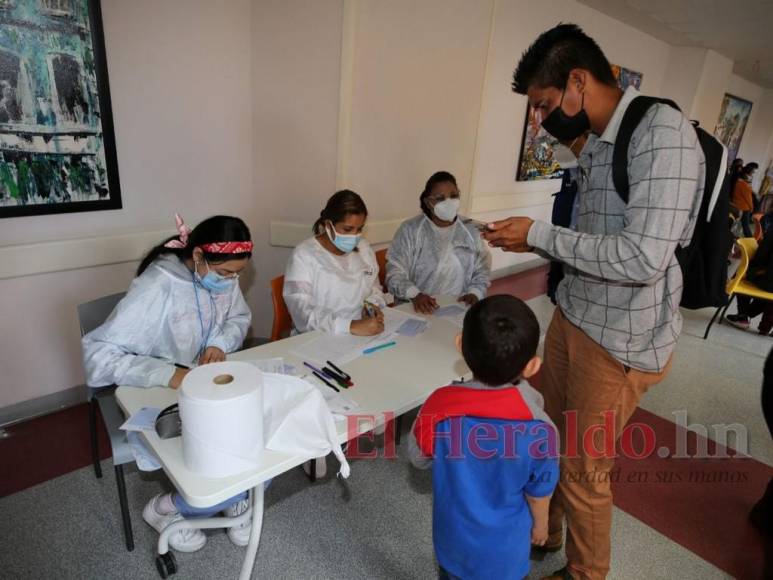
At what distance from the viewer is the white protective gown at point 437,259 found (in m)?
2.45

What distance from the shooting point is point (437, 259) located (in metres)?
2.45

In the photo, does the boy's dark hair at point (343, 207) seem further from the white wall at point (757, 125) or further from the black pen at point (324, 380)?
the white wall at point (757, 125)

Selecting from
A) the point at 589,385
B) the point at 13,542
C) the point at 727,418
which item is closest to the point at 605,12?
the point at 727,418

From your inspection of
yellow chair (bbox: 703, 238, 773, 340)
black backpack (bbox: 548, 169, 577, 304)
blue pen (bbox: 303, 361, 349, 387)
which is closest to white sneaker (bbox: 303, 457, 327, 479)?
blue pen (bbox: 303, 361, 349, 387)

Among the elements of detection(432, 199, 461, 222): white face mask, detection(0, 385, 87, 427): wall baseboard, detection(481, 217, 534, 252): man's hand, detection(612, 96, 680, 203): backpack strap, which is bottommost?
detection(0, 385, 87, 427): wall baseboard

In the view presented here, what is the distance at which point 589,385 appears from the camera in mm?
1342

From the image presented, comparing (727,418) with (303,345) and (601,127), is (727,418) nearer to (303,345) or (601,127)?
(601,127)

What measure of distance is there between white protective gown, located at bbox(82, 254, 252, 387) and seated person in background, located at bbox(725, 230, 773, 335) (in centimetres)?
409

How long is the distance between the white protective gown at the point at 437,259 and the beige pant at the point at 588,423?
1.00 metres

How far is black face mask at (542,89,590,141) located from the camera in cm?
122

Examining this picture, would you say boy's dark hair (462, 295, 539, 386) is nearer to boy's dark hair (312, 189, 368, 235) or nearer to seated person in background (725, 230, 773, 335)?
boy's dark hair (312, 189, 368, 235)

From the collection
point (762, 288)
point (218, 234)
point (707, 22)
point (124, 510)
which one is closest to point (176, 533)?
point (124, 510)

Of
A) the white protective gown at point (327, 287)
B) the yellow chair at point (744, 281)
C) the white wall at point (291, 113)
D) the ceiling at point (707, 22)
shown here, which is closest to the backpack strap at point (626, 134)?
the white protective gown at point (327, 287)

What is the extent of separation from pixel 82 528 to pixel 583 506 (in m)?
1.74
